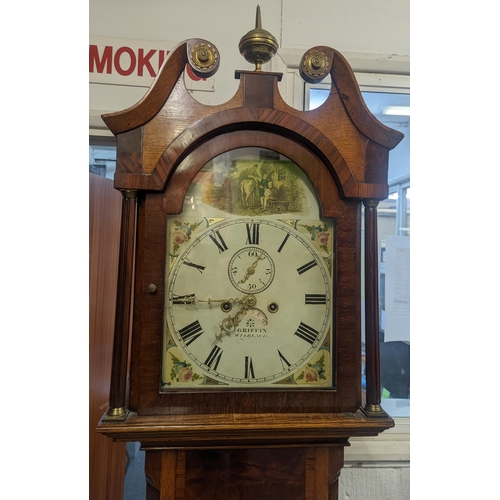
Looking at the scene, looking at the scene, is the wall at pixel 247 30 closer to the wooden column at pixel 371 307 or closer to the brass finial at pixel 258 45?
the brass finial at pixel 258 45

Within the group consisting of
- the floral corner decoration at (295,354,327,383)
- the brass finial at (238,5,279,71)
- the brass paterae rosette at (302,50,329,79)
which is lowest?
the floral corner decoration at (295,354,327,383)

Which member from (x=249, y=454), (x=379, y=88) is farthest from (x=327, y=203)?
(x=379, y=88)

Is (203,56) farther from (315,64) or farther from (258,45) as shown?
(315,64)

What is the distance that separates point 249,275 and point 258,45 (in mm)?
448

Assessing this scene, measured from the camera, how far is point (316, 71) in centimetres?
74

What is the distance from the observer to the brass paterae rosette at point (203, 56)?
717mm

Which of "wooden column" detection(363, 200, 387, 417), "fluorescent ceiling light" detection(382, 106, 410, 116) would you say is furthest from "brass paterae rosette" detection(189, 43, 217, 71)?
"fluorescent ceiling light" detection(382, 106, 410, 116)

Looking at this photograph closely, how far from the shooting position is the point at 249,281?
29.8 inches

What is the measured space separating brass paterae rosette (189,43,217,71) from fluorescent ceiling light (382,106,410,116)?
0.82 metres

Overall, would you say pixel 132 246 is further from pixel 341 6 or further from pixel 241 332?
pixel 341 6

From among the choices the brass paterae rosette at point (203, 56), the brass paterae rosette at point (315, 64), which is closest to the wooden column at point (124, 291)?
the brass paterae rosette at point (203, 56)

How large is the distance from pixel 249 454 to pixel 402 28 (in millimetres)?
1316

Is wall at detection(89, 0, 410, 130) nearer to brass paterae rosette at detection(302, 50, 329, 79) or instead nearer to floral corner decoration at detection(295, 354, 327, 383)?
brass paterae rosette at detection(302, 50, 329, 79)

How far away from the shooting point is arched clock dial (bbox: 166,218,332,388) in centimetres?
74
